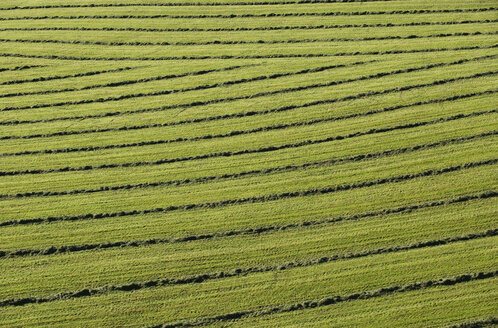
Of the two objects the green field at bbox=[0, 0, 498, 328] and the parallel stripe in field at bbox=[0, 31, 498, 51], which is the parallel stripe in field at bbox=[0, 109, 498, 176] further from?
the parallel stripe in field at bbox=[0, 31, 498, 51]

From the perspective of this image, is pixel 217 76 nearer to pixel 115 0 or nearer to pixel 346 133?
pixel 346 133

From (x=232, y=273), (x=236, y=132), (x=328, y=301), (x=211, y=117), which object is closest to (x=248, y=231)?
(x=232, y=273)

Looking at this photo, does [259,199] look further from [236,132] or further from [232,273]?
[236,132]

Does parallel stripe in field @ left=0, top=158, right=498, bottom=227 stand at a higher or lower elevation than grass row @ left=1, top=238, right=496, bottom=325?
higher

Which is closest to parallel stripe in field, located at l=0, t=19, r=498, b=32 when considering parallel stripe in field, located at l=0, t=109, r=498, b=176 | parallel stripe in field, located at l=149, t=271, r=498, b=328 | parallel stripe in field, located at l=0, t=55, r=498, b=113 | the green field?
the green field

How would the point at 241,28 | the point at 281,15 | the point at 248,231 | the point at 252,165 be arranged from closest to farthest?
1. the point at 248,231
2. the point at 252,165
3. the point at 241,28
4. the point at 281,15

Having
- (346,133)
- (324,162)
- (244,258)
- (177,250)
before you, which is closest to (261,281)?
(244,258)
